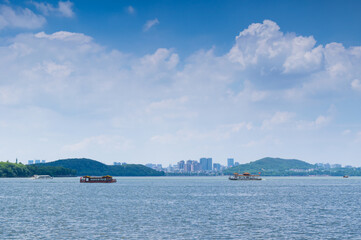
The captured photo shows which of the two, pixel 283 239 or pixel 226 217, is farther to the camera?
pixel 226 217

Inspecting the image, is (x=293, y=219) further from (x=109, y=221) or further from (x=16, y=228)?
(x=16, y=228)

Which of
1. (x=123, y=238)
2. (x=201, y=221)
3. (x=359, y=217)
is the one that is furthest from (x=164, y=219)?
(x=359, y=217)

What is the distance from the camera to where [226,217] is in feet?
259

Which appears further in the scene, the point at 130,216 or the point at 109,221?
the point at 130,216

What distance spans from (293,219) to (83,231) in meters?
38.3

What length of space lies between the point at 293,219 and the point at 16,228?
48531 mm

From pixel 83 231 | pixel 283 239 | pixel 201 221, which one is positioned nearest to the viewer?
pixel 283 239

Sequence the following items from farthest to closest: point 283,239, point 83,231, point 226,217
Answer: point 226,217 → point 83,231 → point 283,239

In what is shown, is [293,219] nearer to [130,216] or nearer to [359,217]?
[359,217]

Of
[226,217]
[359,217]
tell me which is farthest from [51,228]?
[359,217]

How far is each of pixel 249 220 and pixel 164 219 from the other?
15.7m

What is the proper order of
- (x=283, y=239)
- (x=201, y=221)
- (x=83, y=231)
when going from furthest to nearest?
(x=201, y=221) < (x=83, y=231) < (x=283, y=239)

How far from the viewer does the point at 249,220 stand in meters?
74.6

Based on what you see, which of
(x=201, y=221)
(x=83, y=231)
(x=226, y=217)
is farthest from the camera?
(x=226, y=217)
